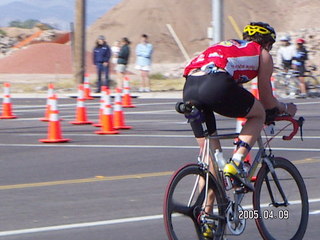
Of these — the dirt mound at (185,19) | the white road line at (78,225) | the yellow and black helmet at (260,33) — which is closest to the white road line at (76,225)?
the white road line at (78,225)

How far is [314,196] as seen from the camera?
9758 millimetres

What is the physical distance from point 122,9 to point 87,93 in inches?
2071

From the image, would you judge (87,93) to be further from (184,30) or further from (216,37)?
(184,30)

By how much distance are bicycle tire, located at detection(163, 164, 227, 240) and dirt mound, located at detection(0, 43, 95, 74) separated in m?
38.2

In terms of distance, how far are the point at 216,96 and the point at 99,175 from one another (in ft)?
16.3

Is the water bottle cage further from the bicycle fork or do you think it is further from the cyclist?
the bicycle fork

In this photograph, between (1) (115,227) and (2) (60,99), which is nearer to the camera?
(1) (115,227)

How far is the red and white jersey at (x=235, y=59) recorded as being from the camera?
268 inches

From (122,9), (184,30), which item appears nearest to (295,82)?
(184,30)

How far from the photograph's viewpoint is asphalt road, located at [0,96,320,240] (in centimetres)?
818

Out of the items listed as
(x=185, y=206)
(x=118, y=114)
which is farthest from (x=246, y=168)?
(x=118, y=114)

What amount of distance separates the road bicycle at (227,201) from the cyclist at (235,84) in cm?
11

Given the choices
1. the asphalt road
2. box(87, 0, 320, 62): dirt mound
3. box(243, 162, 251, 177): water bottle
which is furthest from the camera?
box(87, 0, 320, 62): dirt mound

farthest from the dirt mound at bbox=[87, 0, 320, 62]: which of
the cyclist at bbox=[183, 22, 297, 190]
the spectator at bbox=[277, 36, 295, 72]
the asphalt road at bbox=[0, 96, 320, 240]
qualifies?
the cyclist at bbox=[183, 22, 297, 190]
